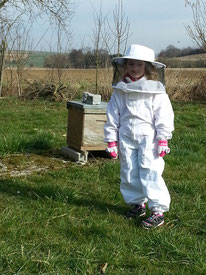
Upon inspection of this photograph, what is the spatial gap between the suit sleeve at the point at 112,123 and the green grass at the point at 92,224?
0.78m

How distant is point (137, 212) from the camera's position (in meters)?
4.25

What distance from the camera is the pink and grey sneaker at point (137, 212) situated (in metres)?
4.22

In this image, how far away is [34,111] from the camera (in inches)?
466

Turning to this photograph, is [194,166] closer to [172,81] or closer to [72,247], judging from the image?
A: [72,247]

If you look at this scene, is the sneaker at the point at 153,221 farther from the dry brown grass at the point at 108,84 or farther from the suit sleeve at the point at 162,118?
the dry brown grass at the point at 108,84

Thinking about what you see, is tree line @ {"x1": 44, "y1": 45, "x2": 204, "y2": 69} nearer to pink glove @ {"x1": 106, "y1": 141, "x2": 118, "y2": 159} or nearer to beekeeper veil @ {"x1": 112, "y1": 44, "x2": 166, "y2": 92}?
beekeeper veil @ {"x1": 112, "y1": 44, "x2": 166, "y2": 92}

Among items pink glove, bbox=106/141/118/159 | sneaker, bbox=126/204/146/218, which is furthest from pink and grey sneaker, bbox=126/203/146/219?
pink glove, bbox=106/141/118/159

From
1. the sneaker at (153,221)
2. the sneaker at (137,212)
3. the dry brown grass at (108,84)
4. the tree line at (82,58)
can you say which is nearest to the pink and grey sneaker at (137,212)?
the sneaker at (137,212)

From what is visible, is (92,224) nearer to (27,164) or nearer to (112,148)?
(112,148)

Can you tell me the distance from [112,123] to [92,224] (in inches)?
38.5

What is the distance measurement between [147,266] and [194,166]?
3069 mm

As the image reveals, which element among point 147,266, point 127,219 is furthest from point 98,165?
point 147,266

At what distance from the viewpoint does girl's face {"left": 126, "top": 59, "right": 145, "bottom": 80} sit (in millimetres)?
4070

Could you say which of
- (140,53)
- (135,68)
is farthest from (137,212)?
(140,53)
